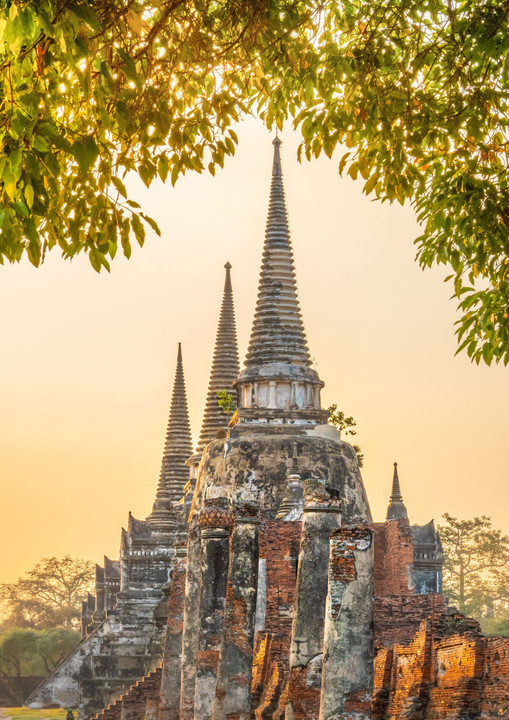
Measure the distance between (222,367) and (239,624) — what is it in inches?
943

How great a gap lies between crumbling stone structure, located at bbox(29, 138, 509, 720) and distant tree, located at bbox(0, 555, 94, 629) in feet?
132

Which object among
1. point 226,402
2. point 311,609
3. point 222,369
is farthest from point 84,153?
point 222,369

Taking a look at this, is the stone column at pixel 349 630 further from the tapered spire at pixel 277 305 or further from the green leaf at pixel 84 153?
the tapered spire at pixel 277 305

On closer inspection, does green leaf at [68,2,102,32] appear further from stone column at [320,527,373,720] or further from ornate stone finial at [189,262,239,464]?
ornate stone finial at [189,262,239,464]

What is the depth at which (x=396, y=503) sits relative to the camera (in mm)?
41281

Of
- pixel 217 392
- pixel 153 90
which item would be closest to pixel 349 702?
pixel 153 90

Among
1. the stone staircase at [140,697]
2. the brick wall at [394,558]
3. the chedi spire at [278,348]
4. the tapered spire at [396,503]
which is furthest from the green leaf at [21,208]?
the tapered spire at [396,503]

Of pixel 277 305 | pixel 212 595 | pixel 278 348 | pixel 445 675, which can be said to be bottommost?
pixel 445 675

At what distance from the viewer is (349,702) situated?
39.1ft

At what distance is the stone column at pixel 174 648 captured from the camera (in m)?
21.8

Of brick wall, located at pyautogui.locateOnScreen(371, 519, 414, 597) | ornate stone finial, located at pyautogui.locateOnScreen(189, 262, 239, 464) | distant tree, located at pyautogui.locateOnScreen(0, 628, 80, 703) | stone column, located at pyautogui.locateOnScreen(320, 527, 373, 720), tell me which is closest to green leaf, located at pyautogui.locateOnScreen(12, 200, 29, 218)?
stone column, located at pyautogui.locateOnScreen(320, 527, 373, 720)

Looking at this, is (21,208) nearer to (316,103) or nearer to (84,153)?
(84,153)

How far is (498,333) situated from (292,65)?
2294 mm

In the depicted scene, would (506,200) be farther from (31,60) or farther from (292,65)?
(31,60)
